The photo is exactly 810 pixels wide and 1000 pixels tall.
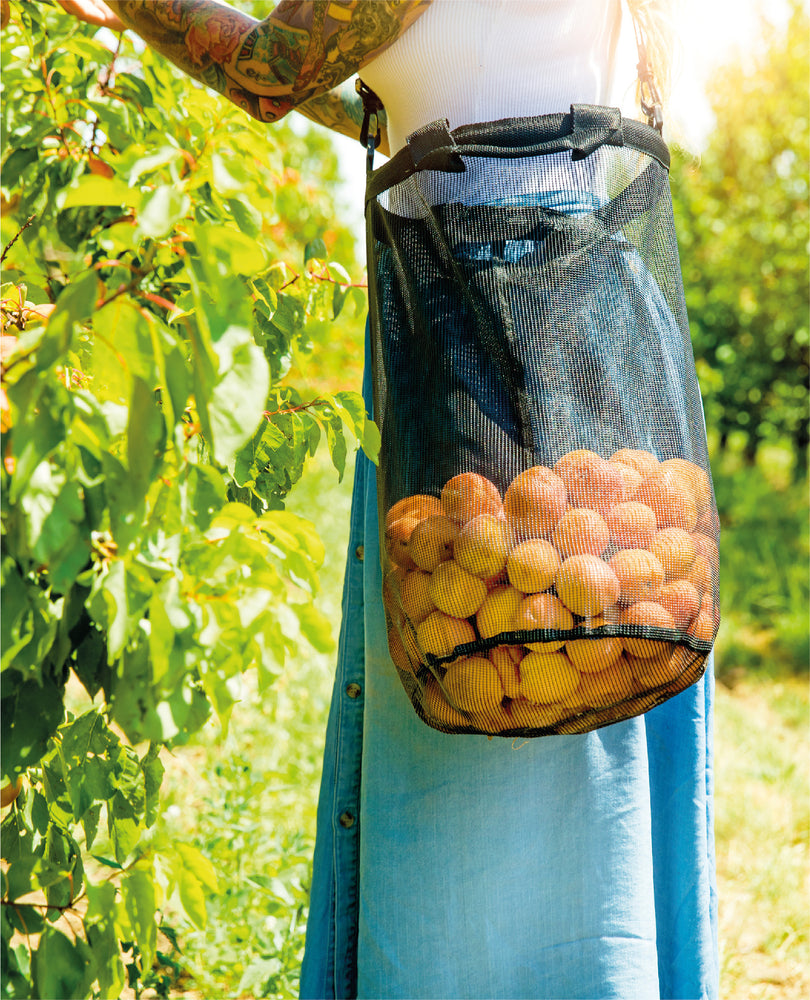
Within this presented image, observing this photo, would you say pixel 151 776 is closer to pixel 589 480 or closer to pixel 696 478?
pixel 589 480

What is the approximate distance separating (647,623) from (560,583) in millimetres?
108

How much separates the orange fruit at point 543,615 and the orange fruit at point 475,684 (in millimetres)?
63

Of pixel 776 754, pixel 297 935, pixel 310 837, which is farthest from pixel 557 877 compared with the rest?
pixel 776 754

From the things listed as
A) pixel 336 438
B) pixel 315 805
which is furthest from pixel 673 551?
pixel 315 805

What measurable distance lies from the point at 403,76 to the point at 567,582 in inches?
29.2

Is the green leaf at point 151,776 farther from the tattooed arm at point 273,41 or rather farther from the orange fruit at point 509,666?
the tattooed arm at point 273,41

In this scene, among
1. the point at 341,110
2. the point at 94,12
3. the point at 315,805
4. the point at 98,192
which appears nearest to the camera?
the point at 98,192

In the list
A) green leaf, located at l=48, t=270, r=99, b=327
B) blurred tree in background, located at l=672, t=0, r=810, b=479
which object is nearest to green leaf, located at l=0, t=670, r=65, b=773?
green leaf, located at l=48, t=270, r=99, b=327

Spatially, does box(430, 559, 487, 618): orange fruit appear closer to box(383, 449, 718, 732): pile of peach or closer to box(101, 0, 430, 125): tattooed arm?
box(383, 449, 718, 732): pile of peach

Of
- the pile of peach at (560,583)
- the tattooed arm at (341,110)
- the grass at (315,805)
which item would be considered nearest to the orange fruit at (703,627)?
the pile of peach at (560,583)

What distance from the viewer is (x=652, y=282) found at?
1.17 metres

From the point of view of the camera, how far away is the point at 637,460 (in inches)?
42.7

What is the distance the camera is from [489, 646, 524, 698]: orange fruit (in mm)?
1053

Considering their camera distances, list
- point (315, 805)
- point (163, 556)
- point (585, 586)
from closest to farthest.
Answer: point (163, 556) → point (585, 586) → point (315, 805)
